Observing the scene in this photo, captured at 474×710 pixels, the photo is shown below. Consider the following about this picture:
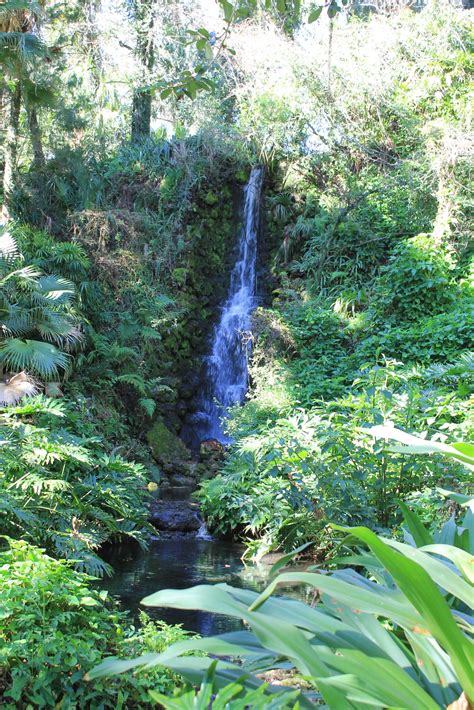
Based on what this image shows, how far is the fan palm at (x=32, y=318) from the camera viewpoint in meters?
8.25

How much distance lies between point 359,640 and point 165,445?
32.4 feet

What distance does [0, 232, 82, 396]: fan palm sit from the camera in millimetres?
8250

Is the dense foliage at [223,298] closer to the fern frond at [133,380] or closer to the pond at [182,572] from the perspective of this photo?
the fern frond at [133,380]

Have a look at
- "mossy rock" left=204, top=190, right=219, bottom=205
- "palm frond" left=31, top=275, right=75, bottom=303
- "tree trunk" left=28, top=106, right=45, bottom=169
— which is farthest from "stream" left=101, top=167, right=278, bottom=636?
"tree trunk" left=28, top=106, right=45, bottom=169

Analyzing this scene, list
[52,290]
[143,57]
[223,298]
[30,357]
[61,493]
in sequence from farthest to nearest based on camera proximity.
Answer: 1. [143,57]
2. [223,298]
3. [52,290]
4. [30,357]
5. [61,493]

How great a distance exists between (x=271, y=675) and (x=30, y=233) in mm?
9270

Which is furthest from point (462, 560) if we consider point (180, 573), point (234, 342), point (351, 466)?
point (234, 342)

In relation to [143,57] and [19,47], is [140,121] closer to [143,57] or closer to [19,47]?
[143,57]

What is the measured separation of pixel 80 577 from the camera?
9.04 feet

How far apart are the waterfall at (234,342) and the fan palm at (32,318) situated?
10.7 feet

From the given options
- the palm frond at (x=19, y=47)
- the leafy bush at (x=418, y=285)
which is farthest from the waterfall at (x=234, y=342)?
the palm frond at (x=19, y=47)

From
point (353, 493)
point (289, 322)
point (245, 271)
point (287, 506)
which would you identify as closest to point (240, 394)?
point (289, 322)

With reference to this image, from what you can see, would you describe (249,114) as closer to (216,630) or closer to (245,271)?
(245,271)

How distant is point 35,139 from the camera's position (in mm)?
12102
